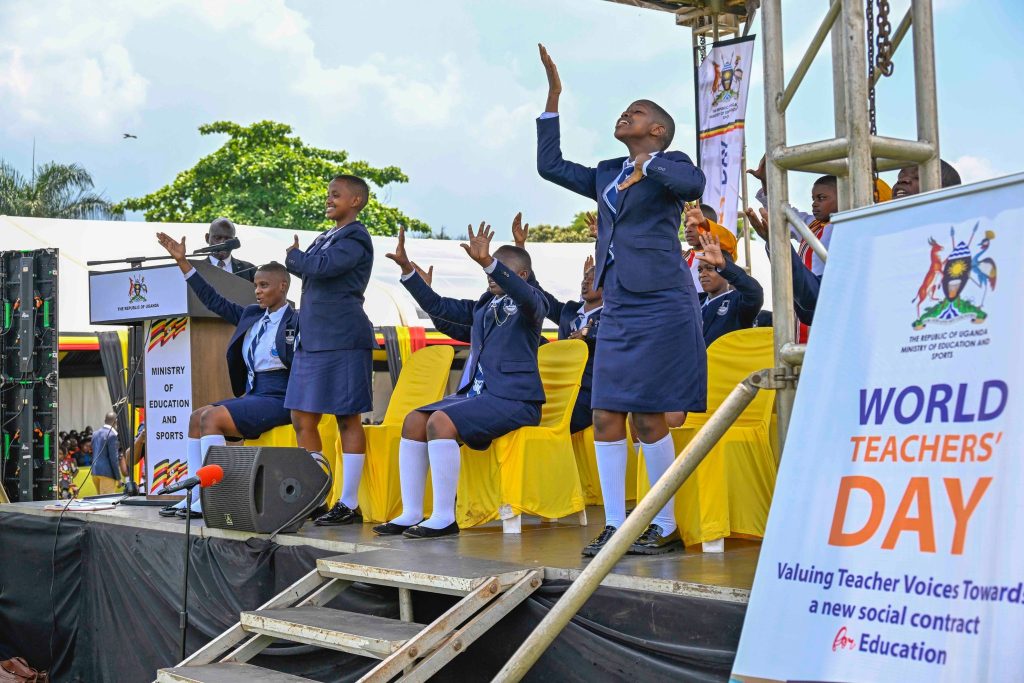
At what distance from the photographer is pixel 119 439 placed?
14062 mm

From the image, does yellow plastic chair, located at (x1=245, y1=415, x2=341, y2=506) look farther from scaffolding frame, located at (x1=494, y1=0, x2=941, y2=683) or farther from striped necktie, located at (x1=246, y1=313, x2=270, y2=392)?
scaffolding frame, located at (x1=494, y1=0, x2=941, y2=683)

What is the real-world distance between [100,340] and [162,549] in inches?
391

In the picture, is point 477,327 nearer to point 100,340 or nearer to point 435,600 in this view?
point 435,600

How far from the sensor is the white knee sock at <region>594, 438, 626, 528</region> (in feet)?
14.6

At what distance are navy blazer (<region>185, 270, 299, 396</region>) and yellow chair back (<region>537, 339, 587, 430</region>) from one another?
4.92 ft

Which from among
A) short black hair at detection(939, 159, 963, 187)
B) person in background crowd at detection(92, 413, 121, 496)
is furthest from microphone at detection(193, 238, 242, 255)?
person in background crowd at detection(92, 413, 121, 496)

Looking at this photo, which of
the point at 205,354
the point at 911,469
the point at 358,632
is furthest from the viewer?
the point at 205,354

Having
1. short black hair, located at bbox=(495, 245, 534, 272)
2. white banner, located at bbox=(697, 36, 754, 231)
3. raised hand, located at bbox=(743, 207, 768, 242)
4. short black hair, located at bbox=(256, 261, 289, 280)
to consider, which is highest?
white banner, located at bbox=(697, 36, 754, 231)

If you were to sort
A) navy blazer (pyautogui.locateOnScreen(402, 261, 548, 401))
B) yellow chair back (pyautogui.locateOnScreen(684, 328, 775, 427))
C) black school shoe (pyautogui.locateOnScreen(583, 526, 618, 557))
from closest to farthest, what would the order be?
1. black school shoe (pyautogui.locateOnScreen(583, 526, 618, 557))
2. yellow chair back (pyautogui.locateOnScreen(684, 328, 775, 427))
3. navy blazer (pyautogui.locateOnScreen(402, 261, 548, 401))

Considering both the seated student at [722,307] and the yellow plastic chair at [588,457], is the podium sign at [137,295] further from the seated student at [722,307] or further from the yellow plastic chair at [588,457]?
the seated student at [722,307]

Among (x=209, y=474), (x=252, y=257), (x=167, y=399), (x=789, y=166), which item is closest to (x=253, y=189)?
(x=252, y=257)

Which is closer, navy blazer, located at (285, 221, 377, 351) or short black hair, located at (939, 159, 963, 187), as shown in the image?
short black hair, located at (939, 159, 963, 187)

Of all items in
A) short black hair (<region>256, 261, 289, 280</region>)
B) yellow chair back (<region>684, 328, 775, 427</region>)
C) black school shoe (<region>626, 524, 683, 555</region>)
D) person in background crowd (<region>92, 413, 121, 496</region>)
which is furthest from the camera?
person in background crowd (<region>92, 413, 121, 496</region>)

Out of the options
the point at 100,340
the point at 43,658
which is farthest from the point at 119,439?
the point at 43,658
